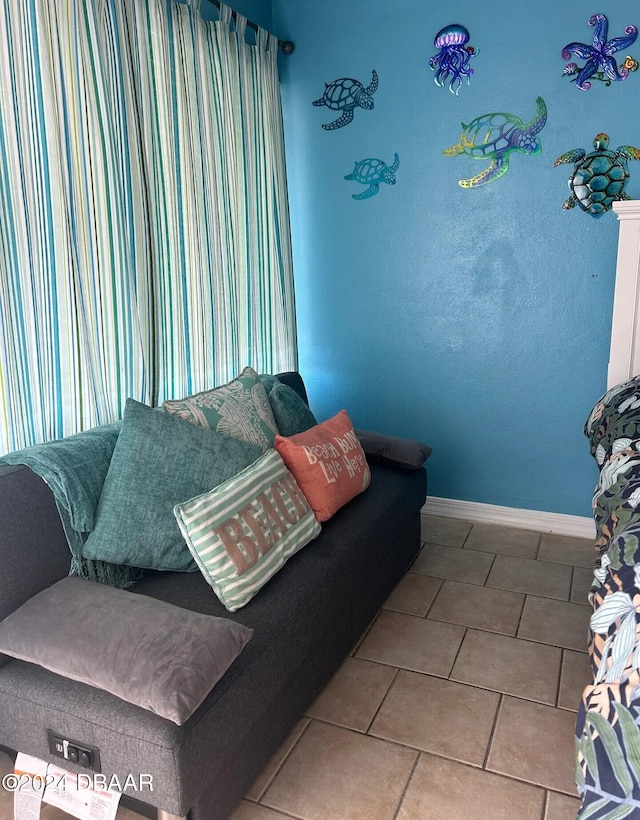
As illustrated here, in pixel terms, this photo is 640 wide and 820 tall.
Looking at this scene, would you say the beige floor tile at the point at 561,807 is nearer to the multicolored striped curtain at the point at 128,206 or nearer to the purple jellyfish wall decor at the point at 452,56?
the multicolored striped curtain at the point at 128,206

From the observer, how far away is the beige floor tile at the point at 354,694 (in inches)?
71.3

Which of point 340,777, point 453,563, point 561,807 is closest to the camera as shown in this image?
point 561,807

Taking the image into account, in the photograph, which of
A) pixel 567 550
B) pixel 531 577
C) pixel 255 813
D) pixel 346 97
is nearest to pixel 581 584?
pixel 531 577

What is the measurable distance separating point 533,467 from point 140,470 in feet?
6.24

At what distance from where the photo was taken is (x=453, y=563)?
8.79 ft

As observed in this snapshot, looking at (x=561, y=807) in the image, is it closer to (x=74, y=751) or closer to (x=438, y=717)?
(x=438, y=717)

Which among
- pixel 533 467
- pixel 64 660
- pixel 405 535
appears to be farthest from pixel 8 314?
pixel 533 467

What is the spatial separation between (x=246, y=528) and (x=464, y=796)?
0.83m

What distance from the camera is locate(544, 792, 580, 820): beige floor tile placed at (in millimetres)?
1475

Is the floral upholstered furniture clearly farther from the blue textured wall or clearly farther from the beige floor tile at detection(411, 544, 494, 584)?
the blue textured wall

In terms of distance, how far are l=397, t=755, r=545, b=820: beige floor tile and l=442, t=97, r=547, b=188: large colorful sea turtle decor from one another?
7.38 feet

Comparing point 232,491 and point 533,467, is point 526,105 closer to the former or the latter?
point 533,467

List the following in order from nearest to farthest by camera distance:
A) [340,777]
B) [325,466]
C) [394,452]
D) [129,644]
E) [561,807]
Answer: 1. [129,644]
2. [561,807]
3. [340,777]
4. [325,466]
5. [394,452]

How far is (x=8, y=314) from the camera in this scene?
5.82 ft
